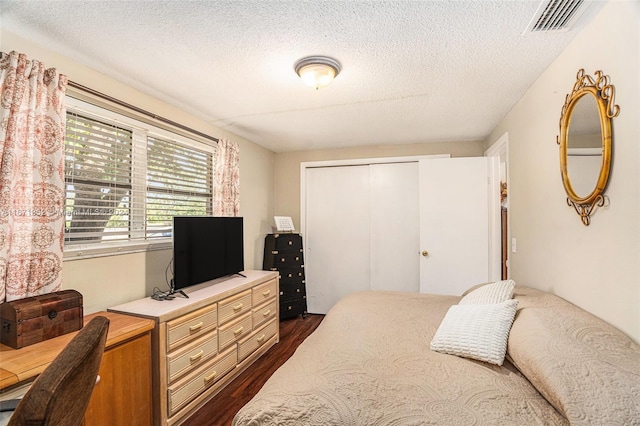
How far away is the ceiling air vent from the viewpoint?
139 cm

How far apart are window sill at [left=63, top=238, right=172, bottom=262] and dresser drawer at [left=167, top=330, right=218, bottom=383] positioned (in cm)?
84

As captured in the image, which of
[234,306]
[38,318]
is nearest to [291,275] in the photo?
[234,306]

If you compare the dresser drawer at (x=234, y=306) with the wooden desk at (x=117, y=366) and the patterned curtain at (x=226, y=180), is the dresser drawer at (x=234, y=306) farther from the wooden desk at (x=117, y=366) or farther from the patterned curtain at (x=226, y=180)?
the patterned curtain at (x=226, y=180)

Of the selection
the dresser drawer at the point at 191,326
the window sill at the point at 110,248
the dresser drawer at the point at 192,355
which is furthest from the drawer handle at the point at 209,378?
the window sill at the point at 110,248

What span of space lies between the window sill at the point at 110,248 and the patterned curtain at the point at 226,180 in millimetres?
699

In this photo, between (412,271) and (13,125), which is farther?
(412,271)

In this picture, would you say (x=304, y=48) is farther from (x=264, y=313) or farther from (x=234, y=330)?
(x=264, y=313)

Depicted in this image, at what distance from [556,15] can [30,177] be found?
9.29 feet

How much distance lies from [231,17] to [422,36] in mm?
1026

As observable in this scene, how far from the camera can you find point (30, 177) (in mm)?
1632

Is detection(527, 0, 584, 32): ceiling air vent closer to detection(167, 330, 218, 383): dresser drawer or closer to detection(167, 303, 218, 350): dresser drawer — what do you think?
detection(167, 303, 218, 350): dresser drawer

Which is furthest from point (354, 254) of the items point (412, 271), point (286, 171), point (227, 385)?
point (227, 385)

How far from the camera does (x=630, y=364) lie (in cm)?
104

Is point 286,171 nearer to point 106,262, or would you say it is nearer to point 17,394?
point 106,262
